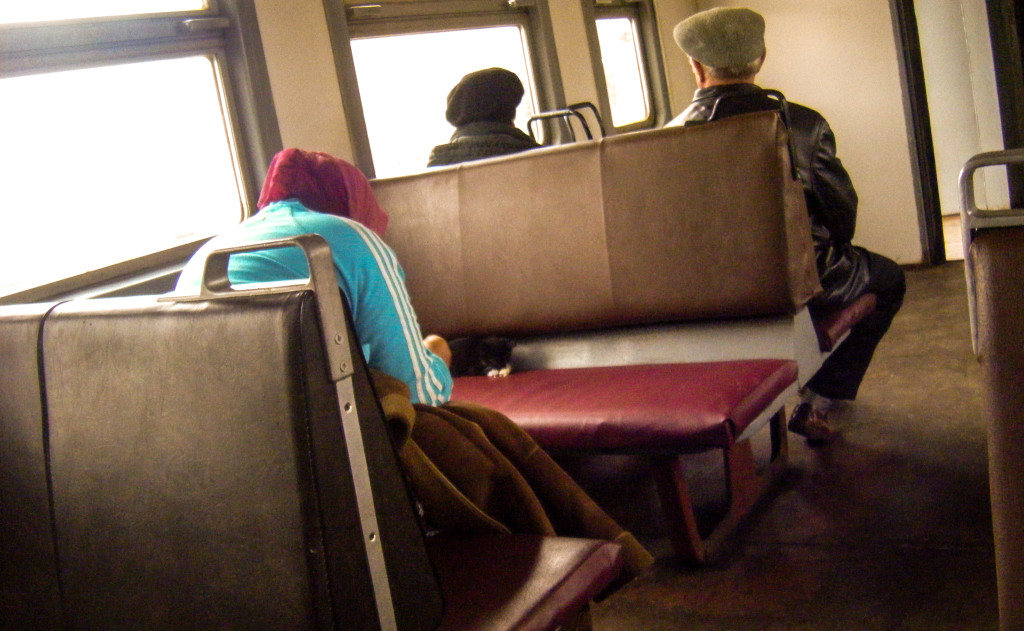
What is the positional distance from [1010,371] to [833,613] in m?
1.20

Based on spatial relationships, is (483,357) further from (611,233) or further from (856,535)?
(856,535)

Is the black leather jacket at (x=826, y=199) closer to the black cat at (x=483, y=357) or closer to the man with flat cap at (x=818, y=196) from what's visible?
the man with flat cap at (x=818, y=196)

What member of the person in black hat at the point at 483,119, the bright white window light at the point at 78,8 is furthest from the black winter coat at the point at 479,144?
the bright white window light at the point at 78,8

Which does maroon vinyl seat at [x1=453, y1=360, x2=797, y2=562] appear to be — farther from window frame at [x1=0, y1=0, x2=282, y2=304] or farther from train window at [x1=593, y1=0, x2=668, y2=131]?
train window at [x1=593, y1=0, x2=668, y2=131]

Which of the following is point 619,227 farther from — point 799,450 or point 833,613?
point 833,613

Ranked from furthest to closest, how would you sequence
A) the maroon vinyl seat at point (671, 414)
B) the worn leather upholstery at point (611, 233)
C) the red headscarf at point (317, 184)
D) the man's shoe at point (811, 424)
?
the man's shoe at point (811, 424)
the worn leather upholstery at point (611, 233)
the maroon vinyl seat at point (671, 414)
the red headscarf at point (317, 184)

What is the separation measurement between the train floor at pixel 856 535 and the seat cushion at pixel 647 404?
1.39 feet

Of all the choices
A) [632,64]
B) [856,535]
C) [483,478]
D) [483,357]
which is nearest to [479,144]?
[483,357]

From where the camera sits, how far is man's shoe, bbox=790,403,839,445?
345 centimetres

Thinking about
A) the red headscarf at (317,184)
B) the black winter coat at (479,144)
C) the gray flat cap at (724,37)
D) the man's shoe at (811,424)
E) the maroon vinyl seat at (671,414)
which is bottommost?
the man's shoe at (811,424)

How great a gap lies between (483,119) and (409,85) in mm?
787

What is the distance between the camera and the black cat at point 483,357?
335 centimetres

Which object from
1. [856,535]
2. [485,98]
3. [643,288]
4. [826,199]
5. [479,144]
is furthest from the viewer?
[485,98]

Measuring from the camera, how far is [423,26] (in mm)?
4855
